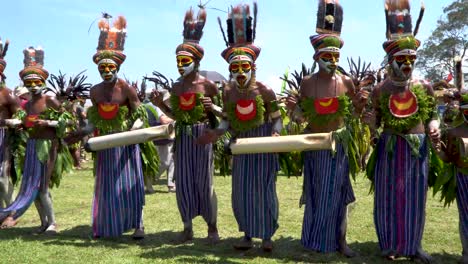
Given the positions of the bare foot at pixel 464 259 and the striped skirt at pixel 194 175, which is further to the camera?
the striped skirt at pixel 194 175

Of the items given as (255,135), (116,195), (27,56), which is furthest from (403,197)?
(27,56)

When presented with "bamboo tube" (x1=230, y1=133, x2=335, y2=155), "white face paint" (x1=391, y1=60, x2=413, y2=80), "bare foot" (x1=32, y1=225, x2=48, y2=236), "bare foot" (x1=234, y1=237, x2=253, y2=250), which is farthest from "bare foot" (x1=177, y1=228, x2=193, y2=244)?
"white face paint" (x1=391, y1=60, x2=413, y2=80)

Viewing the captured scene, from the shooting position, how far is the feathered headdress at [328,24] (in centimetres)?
507

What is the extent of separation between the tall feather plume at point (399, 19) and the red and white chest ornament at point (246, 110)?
56.5 inches

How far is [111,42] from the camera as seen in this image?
6141 mm

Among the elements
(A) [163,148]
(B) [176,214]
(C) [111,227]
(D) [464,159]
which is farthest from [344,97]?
(A) [163,148]

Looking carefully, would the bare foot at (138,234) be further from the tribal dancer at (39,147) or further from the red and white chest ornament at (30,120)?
the red and white chest ornament at (30,120)

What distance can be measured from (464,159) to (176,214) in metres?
4.17

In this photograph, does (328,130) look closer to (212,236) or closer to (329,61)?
(329,61)

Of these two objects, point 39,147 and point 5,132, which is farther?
point 5,132

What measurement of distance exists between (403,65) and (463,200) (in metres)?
1.33

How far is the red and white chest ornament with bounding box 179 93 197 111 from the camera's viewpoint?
573cm

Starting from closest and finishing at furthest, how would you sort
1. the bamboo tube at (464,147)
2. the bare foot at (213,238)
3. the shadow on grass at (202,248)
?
the bamboo tube at (464,147) < the shadow on grass at (202,248) < the bare foot at (213,238)

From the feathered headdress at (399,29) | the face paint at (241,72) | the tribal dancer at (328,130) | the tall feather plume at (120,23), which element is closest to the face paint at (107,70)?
the tall feather plume at (120,23)
